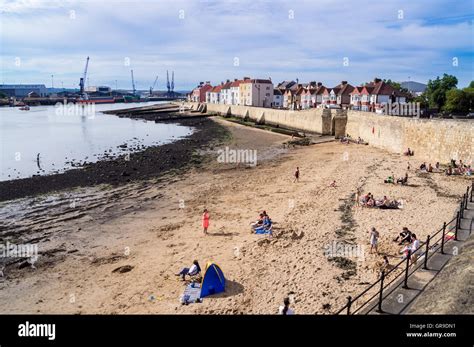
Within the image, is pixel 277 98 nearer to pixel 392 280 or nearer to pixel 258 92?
pixel 258 92

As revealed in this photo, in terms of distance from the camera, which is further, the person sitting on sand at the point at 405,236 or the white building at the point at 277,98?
the white building at the point at 277,98

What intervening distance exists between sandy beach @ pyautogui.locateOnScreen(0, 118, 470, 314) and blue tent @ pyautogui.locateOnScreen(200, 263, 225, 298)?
237 mm

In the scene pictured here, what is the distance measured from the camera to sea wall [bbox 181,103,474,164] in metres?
23.4

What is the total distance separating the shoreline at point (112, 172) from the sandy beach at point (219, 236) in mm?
1882

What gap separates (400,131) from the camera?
29875 millimetres

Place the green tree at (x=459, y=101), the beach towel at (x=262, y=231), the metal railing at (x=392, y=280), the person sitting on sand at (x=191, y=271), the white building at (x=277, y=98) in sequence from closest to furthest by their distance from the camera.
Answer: the metal railing at (x=392, y=280) < the person sitting on sand at (x=191, y=271) < the beach towel at (x=262, y=231) < the green tree at (x=459, y=101) < the white building at (x=277, y=98)

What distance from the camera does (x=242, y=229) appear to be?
618 inches

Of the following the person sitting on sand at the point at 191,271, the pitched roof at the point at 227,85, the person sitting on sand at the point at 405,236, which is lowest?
the person sitting on sand at the point at 191,271

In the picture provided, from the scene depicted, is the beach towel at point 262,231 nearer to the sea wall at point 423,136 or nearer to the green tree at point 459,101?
the sea wall at point 423,136

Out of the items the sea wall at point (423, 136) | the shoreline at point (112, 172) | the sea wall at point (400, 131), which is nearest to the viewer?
the sea wall at point (423, 136)

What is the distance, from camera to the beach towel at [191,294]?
10.2 meters

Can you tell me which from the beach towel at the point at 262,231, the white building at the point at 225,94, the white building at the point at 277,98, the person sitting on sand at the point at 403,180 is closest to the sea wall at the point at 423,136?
the person sitting on sand at the point at 403,180

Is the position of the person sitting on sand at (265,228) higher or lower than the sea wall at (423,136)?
lower

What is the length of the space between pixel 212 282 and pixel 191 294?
2.26 ft
